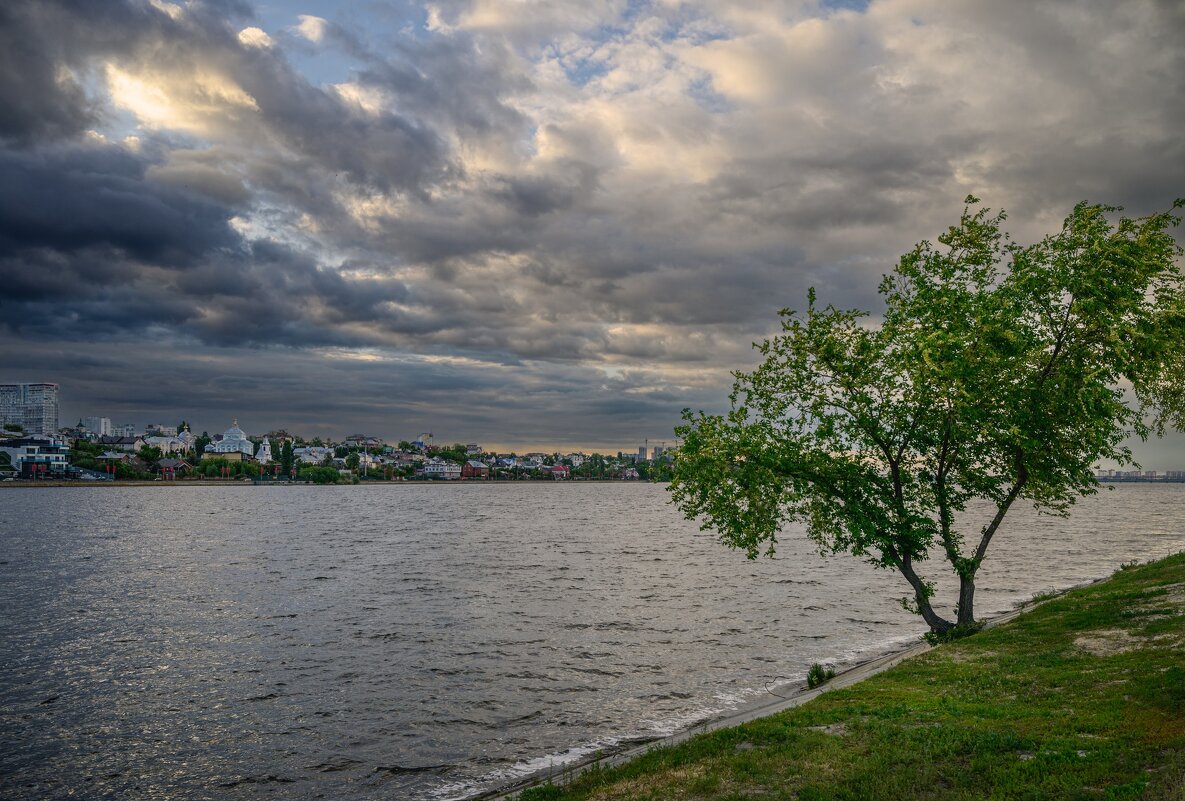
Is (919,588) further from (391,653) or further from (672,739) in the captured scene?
(391,653)

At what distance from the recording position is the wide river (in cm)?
2162

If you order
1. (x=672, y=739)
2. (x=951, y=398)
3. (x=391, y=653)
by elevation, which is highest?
(x=951, y=398)

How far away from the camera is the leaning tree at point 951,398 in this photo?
76.2ft

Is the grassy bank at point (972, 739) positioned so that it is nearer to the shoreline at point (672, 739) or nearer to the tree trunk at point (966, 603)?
the shoreline at point (672, 739)

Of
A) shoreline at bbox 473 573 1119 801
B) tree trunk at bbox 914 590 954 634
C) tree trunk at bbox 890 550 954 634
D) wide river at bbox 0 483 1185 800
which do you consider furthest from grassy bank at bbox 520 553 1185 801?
wide river at bbox 0 483 1185 800

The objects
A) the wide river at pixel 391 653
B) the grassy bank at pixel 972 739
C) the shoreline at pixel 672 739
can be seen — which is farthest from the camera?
the wide river at pixel 391 653

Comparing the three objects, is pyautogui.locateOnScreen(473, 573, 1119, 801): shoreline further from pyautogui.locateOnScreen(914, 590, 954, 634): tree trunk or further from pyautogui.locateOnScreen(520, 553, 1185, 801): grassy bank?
pyautogui.locateOnScreen(914, 590, 954, 634): tree trunk

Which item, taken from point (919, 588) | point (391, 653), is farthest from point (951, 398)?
point (391, 653)

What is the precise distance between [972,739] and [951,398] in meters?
11.6

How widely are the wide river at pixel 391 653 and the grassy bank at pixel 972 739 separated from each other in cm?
677

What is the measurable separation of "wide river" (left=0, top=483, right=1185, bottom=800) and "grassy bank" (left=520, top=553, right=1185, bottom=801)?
6.77m

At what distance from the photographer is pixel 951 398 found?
22.8m

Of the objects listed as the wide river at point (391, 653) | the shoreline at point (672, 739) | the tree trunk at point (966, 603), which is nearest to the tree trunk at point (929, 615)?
the tree trunk at point (966, 603)

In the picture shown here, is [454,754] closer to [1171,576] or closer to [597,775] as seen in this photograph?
[597,775]
